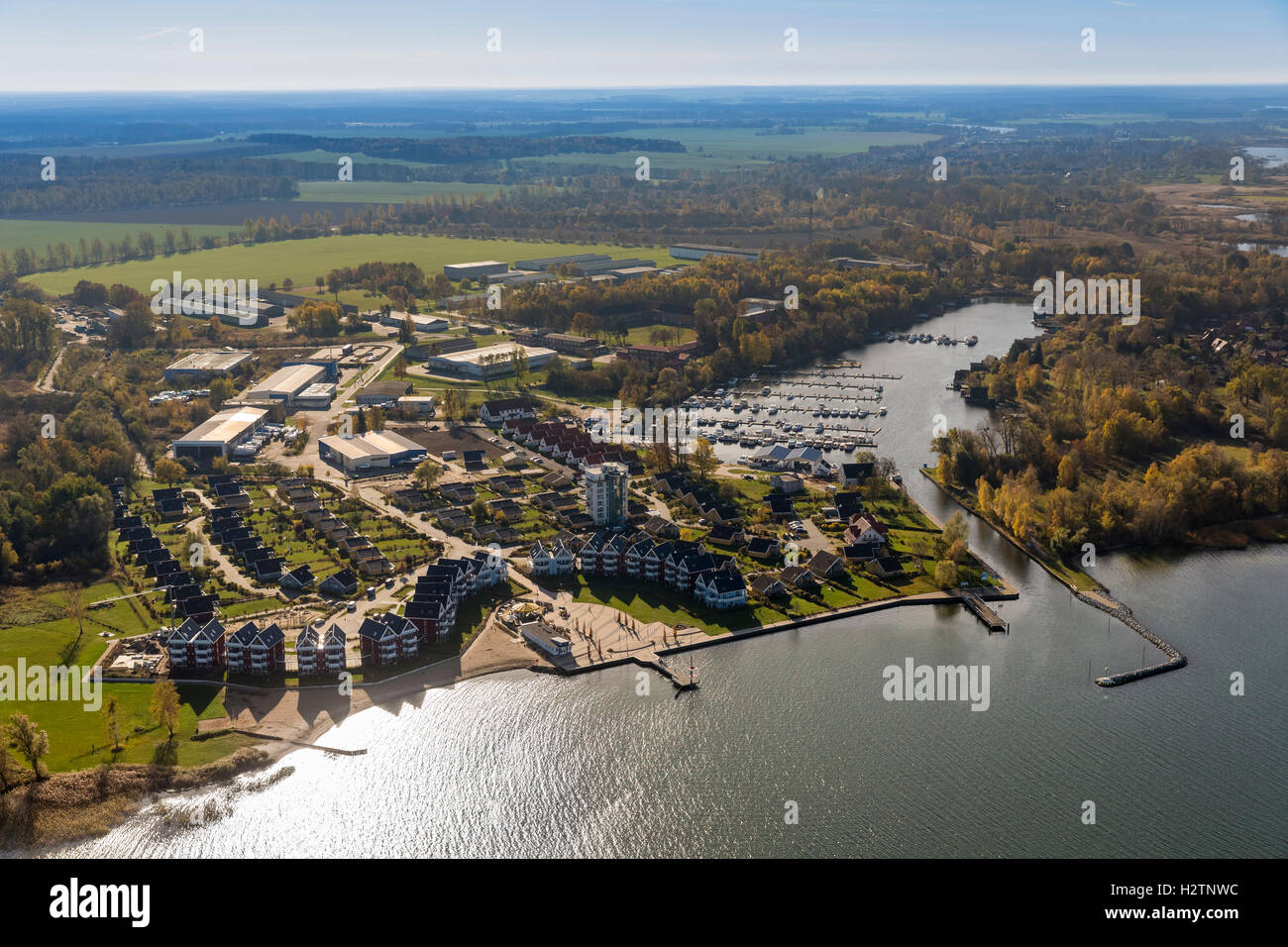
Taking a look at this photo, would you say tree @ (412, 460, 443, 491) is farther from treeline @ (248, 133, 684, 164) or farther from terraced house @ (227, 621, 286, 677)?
treeline @ (248, 133, 684, 164)

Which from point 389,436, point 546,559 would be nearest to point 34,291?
point 389,436

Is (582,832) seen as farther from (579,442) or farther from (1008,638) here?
(579,442)

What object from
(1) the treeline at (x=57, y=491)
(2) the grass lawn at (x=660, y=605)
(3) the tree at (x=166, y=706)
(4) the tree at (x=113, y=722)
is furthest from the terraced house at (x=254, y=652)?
(1) the treeline at (x=57, y=491)

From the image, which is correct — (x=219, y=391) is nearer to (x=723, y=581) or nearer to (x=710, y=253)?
(x=723, y=581)

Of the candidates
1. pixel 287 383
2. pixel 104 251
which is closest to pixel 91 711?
pixel 287 383

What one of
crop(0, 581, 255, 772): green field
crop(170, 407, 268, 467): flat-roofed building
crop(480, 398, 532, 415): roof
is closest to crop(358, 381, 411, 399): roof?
crop(480, 398, 532, 415): roof
